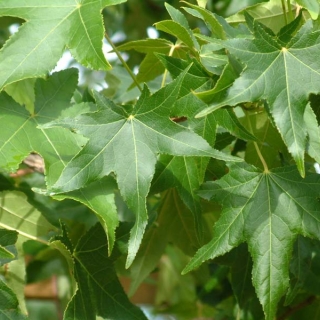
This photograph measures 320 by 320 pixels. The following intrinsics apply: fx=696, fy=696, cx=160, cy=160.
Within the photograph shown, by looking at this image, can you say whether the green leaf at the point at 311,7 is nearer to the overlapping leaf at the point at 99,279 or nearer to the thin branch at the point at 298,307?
the overlapping leaf at the point at 99,279

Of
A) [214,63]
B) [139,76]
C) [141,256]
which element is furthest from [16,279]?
[214,63]

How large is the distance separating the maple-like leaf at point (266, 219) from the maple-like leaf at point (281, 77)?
0.12 meters

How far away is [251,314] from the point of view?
1396 mm

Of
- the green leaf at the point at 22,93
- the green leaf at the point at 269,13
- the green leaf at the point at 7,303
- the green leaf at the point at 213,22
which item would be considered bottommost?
the green leaf at the point at 7,303

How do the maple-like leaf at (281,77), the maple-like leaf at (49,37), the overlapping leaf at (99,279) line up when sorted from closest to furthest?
the maple-like leaf at (281,77) < the maple-like leaf at (49,37) < the overlapping leaf at (99,279)

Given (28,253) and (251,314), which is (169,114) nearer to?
(251,314)

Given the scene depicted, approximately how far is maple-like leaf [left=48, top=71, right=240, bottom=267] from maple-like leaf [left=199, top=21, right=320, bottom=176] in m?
0.08

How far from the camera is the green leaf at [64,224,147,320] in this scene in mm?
1121

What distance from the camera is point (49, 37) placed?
1.05m

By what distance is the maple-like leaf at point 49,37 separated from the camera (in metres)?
1.02

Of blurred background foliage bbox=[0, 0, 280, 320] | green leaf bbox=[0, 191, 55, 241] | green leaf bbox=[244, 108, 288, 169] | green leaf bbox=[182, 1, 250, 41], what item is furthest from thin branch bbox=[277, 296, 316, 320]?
green leaf bbox=[182, 1, 250, 41]

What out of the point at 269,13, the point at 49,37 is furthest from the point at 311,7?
the point at 49,37

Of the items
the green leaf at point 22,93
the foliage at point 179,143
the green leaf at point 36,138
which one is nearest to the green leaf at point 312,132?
the foliage at point 179,143

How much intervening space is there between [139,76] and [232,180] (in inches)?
13.1
